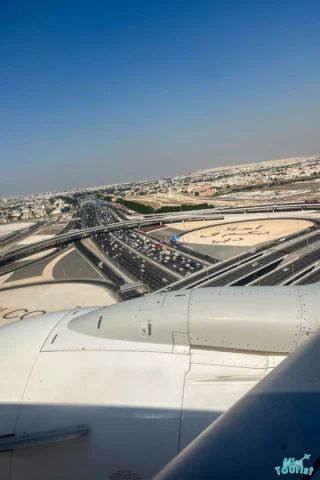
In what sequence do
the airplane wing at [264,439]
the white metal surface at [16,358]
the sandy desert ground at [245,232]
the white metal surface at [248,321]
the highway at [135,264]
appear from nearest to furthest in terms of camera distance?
the airplane wing at [264,439] → the white metal surface at [16,358] → the white metal surface at [248,321] → the highway at [135,264] → the sandy desert ground at [245,232]

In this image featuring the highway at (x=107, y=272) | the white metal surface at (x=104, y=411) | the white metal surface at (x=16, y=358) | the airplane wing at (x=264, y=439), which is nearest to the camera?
the airplane wing at (x=264, y=439)

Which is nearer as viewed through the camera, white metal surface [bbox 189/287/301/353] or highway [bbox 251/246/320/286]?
white metal surface [bbox 189/287/301/353]

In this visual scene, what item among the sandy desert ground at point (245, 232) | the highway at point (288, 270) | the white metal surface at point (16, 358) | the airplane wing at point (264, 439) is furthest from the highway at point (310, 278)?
the airplane wing at point (264, 439)

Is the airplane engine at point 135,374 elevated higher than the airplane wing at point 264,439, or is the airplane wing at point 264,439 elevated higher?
the airplane wing at point 264,439

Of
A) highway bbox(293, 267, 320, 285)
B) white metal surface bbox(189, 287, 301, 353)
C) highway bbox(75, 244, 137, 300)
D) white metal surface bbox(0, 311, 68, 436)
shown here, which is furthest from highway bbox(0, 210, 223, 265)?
white metal surface bbox(189, 287, 301, 353)

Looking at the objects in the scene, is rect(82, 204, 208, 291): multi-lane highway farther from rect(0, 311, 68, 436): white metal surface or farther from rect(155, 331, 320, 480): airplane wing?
rect(155, 331, 320, 480): airplane wing

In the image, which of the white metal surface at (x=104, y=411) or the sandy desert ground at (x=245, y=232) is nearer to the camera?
the white metal surface at (x=104, y=411)

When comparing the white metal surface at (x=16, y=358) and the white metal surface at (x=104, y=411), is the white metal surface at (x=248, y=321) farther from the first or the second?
the white metal surface at (x=16, y=358)

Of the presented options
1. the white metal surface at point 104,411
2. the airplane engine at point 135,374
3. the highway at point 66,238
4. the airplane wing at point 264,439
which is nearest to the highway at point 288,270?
the airplane engine at point 135,374

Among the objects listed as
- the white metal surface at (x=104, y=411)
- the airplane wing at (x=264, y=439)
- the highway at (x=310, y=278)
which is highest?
the airplane wing at (x=264, y=439)

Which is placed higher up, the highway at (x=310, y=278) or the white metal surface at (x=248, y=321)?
the white metal surface at (x=248, y=321)

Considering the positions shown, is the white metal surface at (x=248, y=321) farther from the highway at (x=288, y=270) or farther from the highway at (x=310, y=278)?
the highway at (x=288, y=270)
